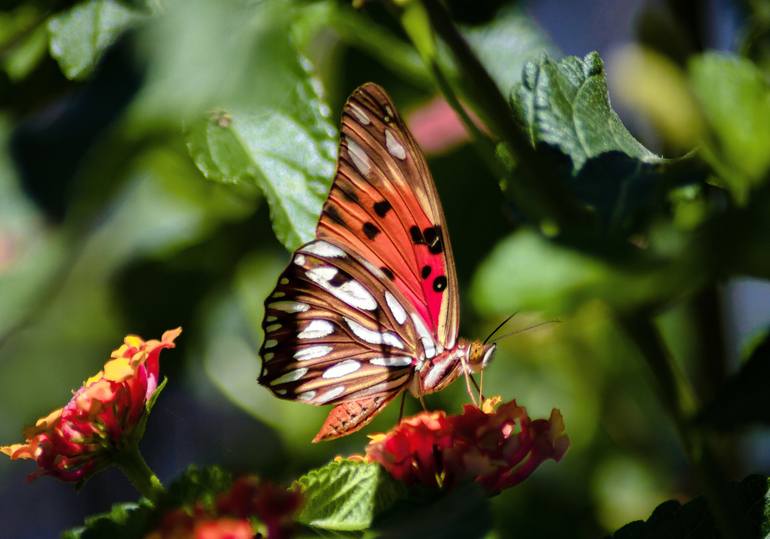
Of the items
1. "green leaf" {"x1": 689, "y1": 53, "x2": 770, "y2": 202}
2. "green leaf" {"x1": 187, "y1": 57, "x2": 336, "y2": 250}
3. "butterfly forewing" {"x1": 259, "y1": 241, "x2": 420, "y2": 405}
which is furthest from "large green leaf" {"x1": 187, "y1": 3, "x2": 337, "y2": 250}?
"green leaf" {"x1": 689, "y1": 53, "x2": 770, "y2": 202}

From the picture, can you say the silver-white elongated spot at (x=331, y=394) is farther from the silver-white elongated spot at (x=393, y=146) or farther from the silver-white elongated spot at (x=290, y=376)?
the silver-white elongated spot at (x=393, y=146)

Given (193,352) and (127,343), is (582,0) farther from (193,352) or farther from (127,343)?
(127,343)

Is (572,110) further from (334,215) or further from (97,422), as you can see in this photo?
(97,422)

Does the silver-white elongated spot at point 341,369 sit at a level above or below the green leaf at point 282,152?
below

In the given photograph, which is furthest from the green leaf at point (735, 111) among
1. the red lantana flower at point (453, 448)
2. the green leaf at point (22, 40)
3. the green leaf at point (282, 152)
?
the green leaf at point (22, 40)

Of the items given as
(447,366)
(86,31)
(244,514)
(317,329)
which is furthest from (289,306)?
(244,514)

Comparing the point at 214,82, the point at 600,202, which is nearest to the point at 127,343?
the point at 214,82
